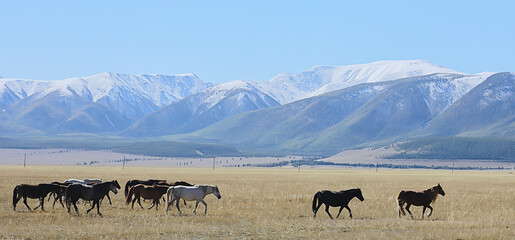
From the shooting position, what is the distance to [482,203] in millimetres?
43781

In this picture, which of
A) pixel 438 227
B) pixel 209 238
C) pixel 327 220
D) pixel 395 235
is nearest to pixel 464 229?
pixel 438 227

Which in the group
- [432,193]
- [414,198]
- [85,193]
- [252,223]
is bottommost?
[252,223]

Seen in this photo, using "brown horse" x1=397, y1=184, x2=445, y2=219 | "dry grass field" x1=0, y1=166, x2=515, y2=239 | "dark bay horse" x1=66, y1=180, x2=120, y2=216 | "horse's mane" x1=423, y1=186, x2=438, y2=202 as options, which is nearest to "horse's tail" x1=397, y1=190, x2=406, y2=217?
"brown horse" x1=397, y1=184, x2=445, y2=219

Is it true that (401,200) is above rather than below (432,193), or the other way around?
below

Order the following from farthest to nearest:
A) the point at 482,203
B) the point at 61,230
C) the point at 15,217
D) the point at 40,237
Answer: the point at 482,203 → the point at 15,217 → the point at 61,230 → the point at 40,237

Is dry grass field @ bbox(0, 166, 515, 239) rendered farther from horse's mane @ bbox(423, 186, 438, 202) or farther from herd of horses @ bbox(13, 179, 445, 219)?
horse's mane @ bbox(423, 186, 438, 202)

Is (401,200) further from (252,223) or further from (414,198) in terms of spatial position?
(252,223)

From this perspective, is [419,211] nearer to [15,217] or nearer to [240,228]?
[240,228]

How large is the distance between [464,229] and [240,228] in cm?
892

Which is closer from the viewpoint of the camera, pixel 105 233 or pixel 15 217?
pixel 105 233

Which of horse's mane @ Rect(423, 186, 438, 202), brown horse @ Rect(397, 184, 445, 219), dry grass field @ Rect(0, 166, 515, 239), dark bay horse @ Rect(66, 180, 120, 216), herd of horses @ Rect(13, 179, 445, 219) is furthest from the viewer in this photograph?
horse's mane @ Rect(423, 186, 438, 202)

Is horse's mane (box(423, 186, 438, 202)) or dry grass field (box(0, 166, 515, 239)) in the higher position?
horse's mane (box(423, 186, 438, 202))

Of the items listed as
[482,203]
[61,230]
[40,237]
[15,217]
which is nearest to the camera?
[40,237]

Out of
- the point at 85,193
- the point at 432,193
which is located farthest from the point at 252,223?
the point at 432,193
